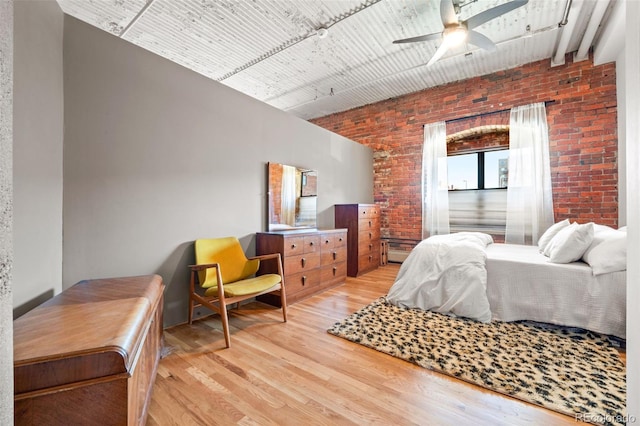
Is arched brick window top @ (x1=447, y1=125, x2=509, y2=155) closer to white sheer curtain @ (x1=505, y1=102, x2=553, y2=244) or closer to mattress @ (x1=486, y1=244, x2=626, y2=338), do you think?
white sheer curtain @ (x1=505, y1=102, x2=553, y2=244)

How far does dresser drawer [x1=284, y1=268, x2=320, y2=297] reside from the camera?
302 cm

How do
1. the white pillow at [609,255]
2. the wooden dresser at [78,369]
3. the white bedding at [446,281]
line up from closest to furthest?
1. the wooden dresser at [78,369]
2. the white pillow at [609,255]
3. the white bedding at [446,281]

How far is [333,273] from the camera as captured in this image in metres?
3.72

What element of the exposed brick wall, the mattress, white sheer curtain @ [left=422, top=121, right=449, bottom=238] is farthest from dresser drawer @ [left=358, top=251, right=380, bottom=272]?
the mattress

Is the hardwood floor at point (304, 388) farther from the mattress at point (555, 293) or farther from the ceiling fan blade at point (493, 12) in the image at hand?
the ceiling fan blade at point (493, 12)

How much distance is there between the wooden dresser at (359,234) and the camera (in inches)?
171

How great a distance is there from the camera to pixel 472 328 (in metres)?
2.32

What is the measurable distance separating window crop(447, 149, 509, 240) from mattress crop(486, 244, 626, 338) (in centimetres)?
199

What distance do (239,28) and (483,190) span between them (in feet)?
14.5

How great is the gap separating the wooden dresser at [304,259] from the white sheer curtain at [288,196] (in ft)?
1.19

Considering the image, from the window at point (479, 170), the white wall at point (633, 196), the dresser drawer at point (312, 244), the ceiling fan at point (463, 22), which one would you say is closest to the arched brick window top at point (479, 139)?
the window at point (479, 170)

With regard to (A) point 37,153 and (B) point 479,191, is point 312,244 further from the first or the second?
(B) point 479,191

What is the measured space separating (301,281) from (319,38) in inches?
120

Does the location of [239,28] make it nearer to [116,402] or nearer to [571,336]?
[116,402]
